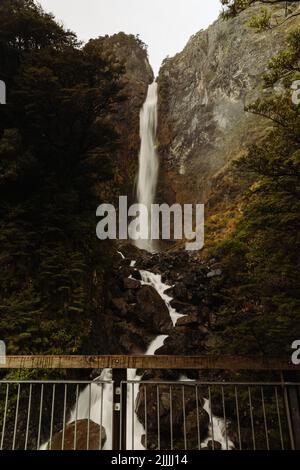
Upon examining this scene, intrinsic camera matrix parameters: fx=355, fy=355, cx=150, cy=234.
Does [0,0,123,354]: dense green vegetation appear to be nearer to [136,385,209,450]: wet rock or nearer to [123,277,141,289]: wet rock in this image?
[136,385,209,450]: wet rock

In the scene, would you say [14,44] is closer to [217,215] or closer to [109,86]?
[109,86]

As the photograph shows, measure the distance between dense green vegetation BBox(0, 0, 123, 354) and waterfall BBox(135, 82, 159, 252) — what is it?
76.0 feet

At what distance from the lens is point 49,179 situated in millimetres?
12828

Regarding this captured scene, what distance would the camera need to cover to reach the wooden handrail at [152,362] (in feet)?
13.6

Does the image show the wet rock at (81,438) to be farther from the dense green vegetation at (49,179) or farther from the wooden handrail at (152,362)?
the wooden handrail at (152,362)

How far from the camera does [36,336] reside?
994 centimetres

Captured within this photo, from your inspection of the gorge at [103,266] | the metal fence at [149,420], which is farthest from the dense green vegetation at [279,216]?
the metal fence at [149,420]

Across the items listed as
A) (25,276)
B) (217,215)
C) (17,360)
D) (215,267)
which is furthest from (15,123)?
(217,215)

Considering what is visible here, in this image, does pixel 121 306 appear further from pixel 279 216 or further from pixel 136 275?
pixel 279 216

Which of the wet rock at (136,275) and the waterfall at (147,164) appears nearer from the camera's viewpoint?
the wet rock at (136,275)

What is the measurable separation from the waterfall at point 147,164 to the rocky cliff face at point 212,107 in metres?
0.97

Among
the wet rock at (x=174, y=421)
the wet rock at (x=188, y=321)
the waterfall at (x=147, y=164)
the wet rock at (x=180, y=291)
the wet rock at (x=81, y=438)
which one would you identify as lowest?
the wet rock at (x=81, y=438)

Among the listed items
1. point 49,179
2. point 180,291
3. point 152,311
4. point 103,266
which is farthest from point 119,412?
point 180,291

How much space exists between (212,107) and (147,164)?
9.41 m
